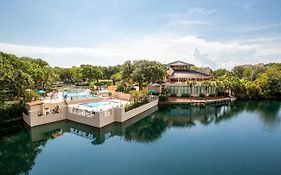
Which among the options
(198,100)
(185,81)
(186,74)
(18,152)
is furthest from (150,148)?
(186,74)

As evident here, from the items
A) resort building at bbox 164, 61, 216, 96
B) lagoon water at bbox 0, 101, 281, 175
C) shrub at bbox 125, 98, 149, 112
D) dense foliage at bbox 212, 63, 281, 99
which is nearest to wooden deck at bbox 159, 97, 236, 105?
resort building at bbox 164, 61, 216, 96

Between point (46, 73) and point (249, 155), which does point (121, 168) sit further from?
point (46, 73)

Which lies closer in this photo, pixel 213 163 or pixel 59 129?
pixel 213 163

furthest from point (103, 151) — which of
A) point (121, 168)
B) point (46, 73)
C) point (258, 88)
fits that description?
point (258, 88)

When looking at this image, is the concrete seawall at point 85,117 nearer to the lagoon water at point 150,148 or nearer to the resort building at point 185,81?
the lagoon water at point 150,148

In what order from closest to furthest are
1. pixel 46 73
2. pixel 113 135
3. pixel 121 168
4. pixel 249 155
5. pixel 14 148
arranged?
1. pixel 121 168
2. pixel 249 155
3. pixel 14 148
4. pixel 113 135
5. pixel 46 73

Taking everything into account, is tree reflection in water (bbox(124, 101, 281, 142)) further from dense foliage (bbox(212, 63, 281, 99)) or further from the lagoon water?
dense foliage (bbox(212, 63, 281, 99))

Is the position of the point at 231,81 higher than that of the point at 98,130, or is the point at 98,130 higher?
the point at 231,81
